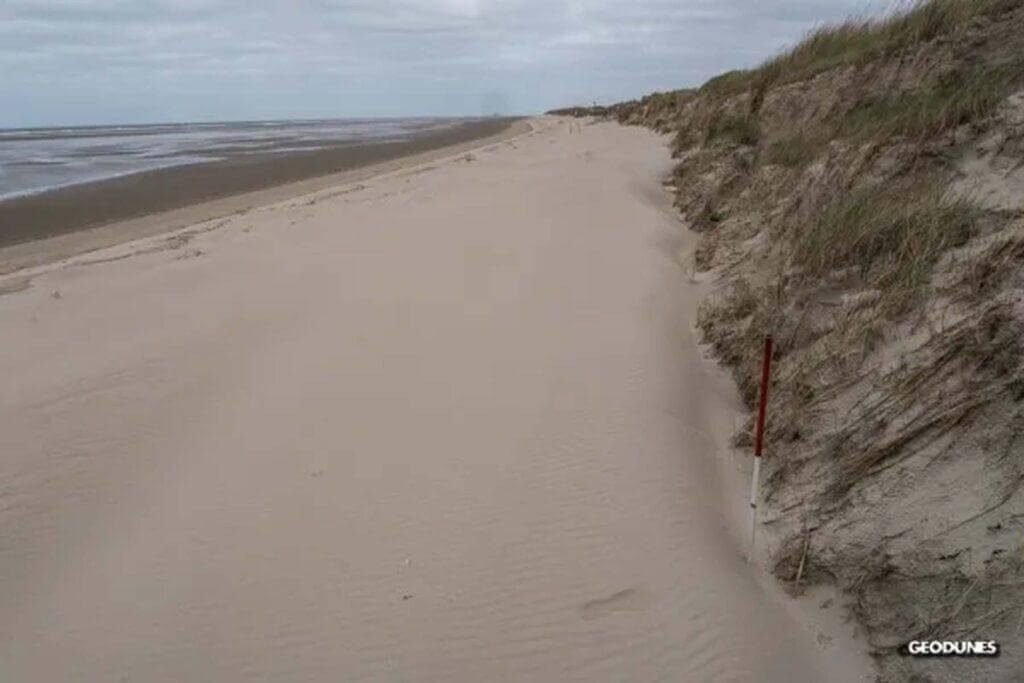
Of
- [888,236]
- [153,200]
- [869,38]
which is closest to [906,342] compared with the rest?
[888,236]

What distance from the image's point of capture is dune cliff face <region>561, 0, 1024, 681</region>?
3.29 meters

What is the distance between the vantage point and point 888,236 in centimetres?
551

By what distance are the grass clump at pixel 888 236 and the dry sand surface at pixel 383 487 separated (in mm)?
1407

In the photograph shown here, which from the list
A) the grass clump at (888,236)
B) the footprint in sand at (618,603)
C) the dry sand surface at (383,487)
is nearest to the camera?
the dry sand surface at (383,487)

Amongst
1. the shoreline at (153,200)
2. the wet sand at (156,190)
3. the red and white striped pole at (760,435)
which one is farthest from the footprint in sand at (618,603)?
the wet sand at (156,190)

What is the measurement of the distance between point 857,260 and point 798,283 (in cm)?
48

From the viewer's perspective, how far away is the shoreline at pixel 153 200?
15.4m

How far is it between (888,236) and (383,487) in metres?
4.16

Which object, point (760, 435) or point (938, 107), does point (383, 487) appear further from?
point (938, 107)

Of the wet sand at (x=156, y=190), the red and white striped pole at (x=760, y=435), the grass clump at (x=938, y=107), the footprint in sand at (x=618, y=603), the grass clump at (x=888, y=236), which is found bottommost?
the wet sand at (x=156, y=190)

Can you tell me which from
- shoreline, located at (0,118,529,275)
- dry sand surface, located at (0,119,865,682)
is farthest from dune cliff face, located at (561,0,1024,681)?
shoreline, located at (0,118,529,275)

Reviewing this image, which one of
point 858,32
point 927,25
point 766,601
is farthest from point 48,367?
point 858,32

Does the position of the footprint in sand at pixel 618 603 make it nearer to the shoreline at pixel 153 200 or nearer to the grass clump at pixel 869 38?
the grass clump at pixel 869 38

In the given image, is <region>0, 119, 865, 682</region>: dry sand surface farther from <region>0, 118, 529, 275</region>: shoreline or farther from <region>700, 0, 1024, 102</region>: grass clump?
<region>0, 118, 529, 275</region>: shoreline
